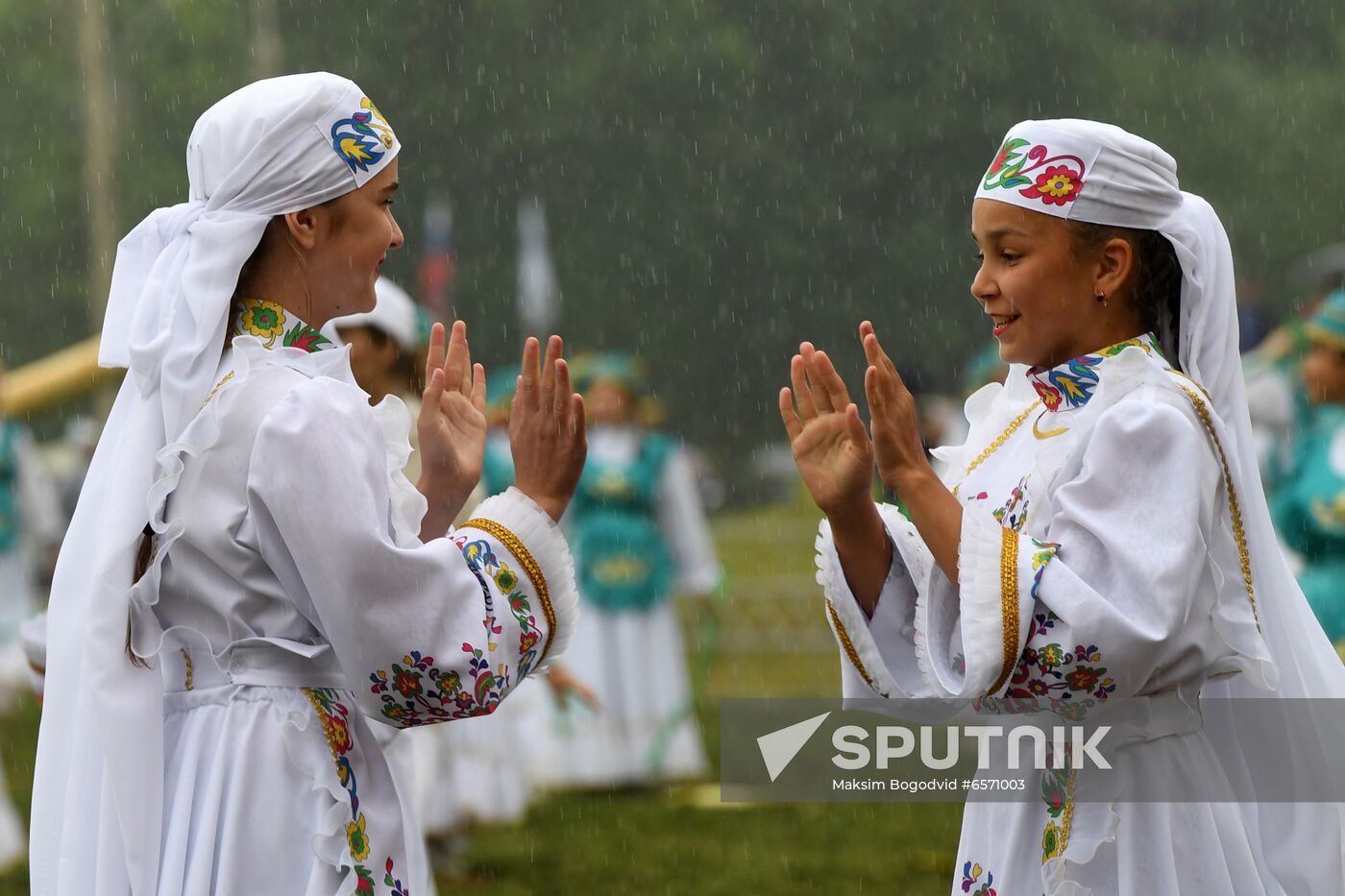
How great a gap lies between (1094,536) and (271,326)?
1.41 meters

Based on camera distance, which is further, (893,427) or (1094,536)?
(893,427)

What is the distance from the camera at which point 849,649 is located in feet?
11.0

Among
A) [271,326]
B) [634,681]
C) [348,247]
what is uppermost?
[348,247]

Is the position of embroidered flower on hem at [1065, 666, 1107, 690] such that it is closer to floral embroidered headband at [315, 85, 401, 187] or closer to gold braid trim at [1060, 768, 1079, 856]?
gold braid trim at [1060, 768, 1079, 856]

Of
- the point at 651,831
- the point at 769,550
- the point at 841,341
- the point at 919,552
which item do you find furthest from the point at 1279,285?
the point at 919,552

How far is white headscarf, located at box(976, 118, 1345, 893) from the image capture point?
10.1 ft

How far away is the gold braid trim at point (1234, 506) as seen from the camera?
2996mm

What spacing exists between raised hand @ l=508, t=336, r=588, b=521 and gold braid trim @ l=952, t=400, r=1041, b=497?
76 cm

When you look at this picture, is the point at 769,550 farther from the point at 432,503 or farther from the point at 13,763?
the point at 432,503

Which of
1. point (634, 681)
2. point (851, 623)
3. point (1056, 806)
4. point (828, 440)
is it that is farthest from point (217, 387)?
point (634, 681)

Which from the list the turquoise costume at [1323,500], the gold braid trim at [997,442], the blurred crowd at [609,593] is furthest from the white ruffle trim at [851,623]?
the blurred crowd at [609,593]

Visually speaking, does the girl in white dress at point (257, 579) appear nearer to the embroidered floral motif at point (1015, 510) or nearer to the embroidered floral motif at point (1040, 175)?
the embroidered floral motif at point (1015, 510)

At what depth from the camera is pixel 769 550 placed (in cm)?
2302
